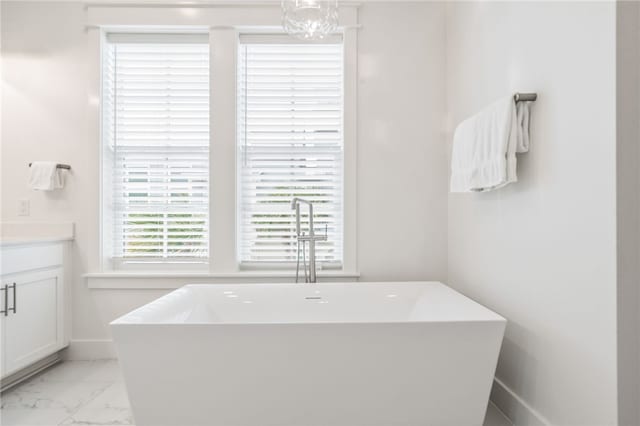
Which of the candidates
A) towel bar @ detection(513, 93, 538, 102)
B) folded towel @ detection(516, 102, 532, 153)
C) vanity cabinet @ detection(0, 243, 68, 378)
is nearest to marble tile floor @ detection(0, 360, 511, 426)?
vanity cabinet @ detection(0, 243, 68, 378)

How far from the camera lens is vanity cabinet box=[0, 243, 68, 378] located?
6.82 feet

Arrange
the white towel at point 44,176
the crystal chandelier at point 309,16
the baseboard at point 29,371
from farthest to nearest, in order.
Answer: the white towel at point 44,176
the baseboard at point 29,371
the crystal chandelier at point 309,16

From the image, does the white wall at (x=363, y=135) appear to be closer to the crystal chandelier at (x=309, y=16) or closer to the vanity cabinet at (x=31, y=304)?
the vanity cabinet at (x=31, y=304)

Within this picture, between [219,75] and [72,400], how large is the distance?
2131 mm

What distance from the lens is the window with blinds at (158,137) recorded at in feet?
8.77

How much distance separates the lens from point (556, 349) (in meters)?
1.52

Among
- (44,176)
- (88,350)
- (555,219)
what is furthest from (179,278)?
(555,219)

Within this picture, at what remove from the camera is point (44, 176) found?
2508 millimetres

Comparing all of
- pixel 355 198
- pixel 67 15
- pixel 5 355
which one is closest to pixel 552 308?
pixel 355 198

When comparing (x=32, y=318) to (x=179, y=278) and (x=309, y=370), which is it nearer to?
(x=179, y=278)

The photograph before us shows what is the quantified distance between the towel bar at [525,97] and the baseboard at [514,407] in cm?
136

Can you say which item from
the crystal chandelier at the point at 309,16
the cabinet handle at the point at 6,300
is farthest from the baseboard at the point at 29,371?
the crystal chandelier at the point at 309,16

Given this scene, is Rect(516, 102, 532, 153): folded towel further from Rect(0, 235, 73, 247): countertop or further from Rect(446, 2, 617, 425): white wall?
Rect(0, 235, 73, 247): countertop
